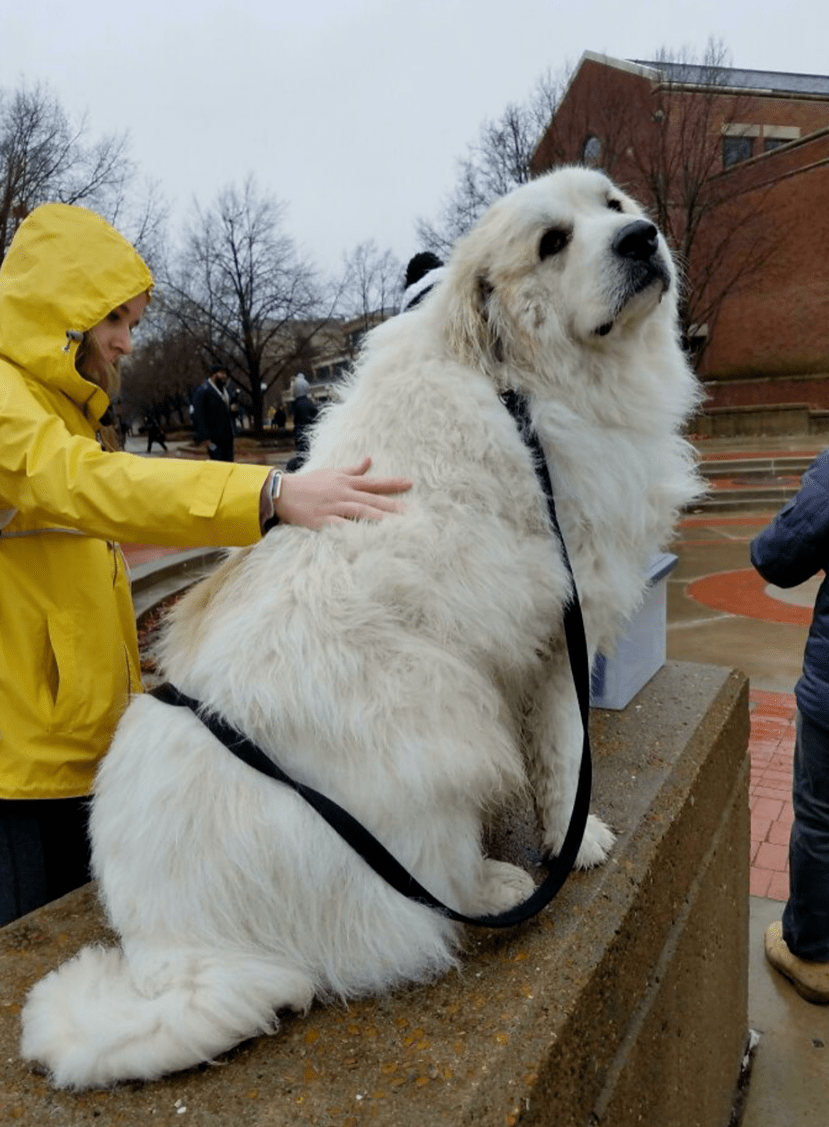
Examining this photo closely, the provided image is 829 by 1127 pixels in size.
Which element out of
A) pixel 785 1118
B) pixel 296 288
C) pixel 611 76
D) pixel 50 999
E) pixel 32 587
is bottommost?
pixel 785 1118

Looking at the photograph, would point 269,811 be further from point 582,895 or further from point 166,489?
point 582,895

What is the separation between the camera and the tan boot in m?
3.08

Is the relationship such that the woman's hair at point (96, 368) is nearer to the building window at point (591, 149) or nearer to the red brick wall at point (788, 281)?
the building window at point (591, 149)

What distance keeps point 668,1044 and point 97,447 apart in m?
1.98

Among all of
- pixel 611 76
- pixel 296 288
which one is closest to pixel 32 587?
pixel 611 76

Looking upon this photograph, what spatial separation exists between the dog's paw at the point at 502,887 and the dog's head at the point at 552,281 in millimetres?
1200

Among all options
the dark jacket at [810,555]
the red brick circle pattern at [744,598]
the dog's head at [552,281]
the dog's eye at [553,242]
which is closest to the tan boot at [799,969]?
the dark jacket at [810,555]

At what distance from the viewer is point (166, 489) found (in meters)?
1.56

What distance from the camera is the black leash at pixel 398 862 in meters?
1.44

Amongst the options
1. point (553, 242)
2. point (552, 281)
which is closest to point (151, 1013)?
point (552, 281)

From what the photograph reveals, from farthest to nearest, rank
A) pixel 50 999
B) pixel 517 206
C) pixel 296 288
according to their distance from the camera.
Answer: pixel 296 288 < pixel 517 206 < pixel 50 999

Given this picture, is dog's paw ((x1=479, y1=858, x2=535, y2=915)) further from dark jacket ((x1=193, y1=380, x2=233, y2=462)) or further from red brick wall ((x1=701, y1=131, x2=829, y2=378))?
red brick wall ((x1=701, y1=131, x2=829, y2=378))

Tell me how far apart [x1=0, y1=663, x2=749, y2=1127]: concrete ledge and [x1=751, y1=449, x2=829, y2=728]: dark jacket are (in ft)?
1.20

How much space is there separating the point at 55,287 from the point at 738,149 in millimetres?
30869
